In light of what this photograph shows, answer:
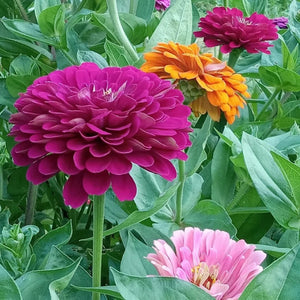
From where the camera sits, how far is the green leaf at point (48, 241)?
1.65ft

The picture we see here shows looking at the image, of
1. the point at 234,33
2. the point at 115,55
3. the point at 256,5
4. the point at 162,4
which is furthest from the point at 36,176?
the point at 162,4

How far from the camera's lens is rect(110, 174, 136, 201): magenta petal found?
38cm

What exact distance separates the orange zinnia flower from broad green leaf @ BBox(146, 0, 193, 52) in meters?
0.09

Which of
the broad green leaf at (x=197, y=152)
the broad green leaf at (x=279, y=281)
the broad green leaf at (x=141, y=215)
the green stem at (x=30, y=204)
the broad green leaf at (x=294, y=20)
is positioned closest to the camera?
the broad green leaf at (x=279, y=281)

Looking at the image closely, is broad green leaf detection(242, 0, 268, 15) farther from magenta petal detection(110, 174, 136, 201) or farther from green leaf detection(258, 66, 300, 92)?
magenta petal detection(110, 174, 136, 201)

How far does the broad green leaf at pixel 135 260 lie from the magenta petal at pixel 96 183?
0.27ft

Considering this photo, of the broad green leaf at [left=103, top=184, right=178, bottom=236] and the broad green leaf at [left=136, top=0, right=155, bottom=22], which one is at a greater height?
the broad green leaf at [left=103, top=184, right=178, bottom=236]

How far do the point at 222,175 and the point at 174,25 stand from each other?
0.61ft

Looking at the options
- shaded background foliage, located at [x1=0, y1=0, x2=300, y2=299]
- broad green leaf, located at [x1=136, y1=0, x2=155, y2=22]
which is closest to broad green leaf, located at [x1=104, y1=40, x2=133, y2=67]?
shaded background foliage, located at [x1=0, y1=0, x2=300, y2=299]

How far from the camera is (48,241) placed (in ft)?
1.67

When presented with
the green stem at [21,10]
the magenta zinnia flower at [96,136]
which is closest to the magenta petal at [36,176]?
the magenta zinnia flower at [96,136]

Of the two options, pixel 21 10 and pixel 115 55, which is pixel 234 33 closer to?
pixel 115 55

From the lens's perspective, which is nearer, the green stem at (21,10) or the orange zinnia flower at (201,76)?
the orange zinnia flower at (201,76)

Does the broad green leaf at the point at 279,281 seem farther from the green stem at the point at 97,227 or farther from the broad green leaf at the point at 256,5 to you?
the broad green leaf at the point at 256,5
